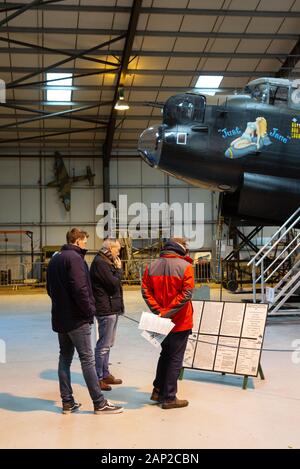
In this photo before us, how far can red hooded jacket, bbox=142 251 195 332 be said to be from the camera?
4922 mm

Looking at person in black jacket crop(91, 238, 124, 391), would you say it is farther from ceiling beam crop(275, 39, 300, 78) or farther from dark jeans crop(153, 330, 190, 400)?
ceiling beam crop(275, 39, 300, 78)

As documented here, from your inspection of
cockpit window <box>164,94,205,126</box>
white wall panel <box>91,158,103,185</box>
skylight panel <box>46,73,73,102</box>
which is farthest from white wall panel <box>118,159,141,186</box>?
cockpit window <box>164,94,205,126</box>

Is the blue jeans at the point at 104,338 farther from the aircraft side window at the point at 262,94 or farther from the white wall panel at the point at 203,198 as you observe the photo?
the white wall panel at the point at 203,198

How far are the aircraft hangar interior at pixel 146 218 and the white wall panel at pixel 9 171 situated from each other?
0.09m

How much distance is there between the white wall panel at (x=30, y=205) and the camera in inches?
951

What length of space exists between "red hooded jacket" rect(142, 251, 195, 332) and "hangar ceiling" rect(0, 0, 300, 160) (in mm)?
12355

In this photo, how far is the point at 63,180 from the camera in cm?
2408

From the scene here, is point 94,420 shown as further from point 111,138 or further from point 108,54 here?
point 111,138

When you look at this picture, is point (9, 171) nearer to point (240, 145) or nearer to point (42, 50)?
point (42, 50)

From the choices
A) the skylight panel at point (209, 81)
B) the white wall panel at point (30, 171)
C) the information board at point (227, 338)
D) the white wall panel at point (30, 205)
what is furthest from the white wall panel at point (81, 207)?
the information board at point (227, 338)

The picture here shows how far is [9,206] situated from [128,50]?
33.8 feet

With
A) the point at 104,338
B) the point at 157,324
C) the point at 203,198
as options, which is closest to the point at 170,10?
the point at 203,198

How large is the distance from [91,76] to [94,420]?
16552 millimetres

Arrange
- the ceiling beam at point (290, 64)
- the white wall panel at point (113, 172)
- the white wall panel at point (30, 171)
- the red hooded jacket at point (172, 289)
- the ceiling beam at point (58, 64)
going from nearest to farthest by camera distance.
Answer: the red hooded jacket at point (172, 289) → the ceiling beam at point (58, 64) → the ceiling beam at point (290, 64) → the white wall panel at point (30, 171) → the white wall panel at point (113, 172)
